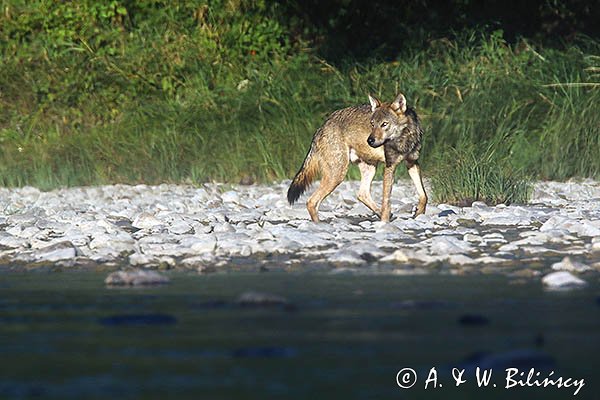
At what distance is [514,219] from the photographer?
933 centimetres

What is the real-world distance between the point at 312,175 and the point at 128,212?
5.60 feet

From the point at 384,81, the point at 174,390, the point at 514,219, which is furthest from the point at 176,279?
the point at 384,81

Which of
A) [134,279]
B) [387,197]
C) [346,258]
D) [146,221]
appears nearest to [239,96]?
[387,197]

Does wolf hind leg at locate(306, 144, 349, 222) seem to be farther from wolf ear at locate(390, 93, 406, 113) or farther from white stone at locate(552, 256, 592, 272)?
white stone at locate(552, 256, 592, 272)

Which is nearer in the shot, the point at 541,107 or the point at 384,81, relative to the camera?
the point at 541,107

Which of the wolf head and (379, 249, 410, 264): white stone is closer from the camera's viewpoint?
(379, 249, 410, 264): white stone

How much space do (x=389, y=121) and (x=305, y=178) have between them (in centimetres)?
103

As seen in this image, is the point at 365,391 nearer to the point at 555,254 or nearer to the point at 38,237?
the point at 555,254

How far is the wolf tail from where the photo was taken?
10578 millimetres

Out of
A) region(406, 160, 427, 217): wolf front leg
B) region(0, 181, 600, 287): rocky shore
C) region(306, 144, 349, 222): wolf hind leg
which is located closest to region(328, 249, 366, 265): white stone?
region(0, 181, 600, 287): rocky shore

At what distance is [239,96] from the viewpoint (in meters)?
17.0

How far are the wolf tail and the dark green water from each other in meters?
4.01

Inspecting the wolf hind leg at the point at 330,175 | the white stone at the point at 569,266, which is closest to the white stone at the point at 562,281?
the white stone at the point at 569,266

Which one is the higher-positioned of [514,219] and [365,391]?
[365,391]
